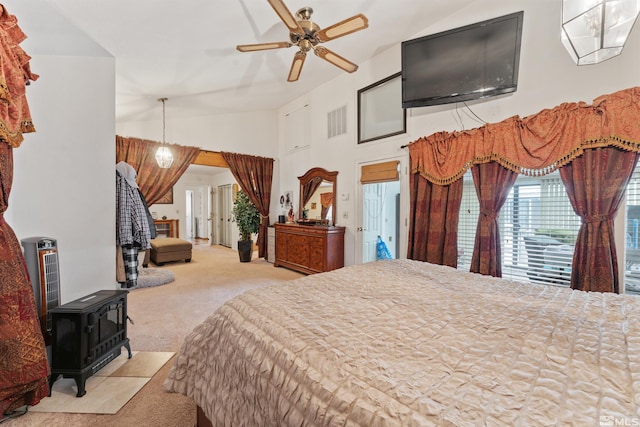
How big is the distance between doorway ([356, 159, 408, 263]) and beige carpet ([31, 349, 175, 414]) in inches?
115

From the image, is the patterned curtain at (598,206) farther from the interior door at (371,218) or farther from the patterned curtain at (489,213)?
the interior door at (371,218)

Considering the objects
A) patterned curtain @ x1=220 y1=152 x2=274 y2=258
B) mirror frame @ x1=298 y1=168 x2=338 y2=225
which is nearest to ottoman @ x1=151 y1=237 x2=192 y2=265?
patterned curtain @ x1=220 y1=152 x2=274 y2=258

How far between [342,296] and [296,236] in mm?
3620

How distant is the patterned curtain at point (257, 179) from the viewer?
5750 mm

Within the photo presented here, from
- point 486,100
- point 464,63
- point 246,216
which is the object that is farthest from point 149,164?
point 486,100

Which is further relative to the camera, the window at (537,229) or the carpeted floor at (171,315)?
the window at (537,229)

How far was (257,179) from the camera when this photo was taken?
5.96 meters

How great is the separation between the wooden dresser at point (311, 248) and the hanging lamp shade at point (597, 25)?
340 cm

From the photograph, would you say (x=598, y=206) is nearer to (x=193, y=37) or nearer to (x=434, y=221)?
(x=434, y=221)

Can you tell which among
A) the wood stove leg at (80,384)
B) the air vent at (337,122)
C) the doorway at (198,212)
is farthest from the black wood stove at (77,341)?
the doorway at (198,212)

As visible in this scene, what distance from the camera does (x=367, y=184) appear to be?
14.1 ft

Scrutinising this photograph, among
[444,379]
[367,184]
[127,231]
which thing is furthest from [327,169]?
[444,379]

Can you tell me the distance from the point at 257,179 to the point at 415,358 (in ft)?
18.0

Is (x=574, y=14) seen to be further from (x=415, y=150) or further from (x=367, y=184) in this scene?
(x=367, y=184)
